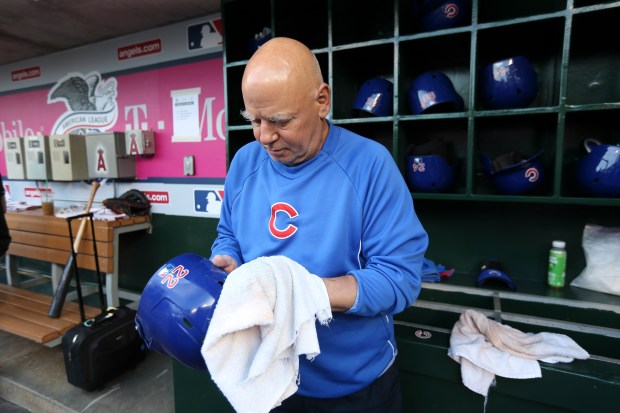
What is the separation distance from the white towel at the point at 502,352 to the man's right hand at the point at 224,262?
0.94 metres

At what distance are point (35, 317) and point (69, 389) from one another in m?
0.52

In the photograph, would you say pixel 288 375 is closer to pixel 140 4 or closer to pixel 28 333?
pixel 28 333

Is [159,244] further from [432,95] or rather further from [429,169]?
[432,95]

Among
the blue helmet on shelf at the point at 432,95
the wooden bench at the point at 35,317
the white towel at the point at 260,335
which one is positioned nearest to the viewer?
the white towel at the point at 260,335

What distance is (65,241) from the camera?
2.89 m

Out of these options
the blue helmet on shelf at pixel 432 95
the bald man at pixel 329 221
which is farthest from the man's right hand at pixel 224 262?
the blue helmet on shelf at pixel 432 95

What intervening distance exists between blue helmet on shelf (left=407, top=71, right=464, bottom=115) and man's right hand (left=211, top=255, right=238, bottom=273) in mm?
1212

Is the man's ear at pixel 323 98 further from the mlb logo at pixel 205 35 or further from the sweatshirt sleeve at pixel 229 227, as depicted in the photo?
the mlb logo at pixel 205 35

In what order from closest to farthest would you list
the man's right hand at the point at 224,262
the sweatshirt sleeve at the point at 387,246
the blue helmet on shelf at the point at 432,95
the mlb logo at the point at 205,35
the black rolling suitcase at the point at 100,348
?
the sweatshirt sleeve at the point at 387,246 → the man's right hand at the point at 224,262 → the blue helmet on shelf at the point at 432,95 → the black rolling suitcase at the point at 100,348 → the mlb logo at the point at 205,35

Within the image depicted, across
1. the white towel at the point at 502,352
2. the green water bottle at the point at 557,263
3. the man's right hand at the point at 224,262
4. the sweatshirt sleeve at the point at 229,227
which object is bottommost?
the white towel at the point at 502,352

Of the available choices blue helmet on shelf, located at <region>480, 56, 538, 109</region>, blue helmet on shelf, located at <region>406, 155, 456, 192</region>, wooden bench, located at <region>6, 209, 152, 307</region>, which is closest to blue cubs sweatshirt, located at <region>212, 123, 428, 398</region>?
blue helmet on shelf, located at <region>406, 155, 456, 192</region>

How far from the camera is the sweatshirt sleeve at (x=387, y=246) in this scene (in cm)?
76

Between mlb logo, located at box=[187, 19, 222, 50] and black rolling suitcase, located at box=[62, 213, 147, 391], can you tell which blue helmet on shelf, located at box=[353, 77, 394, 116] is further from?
black rolling suitcase, located at box=[62, 213, 147, 391]

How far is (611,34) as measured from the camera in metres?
1.62
